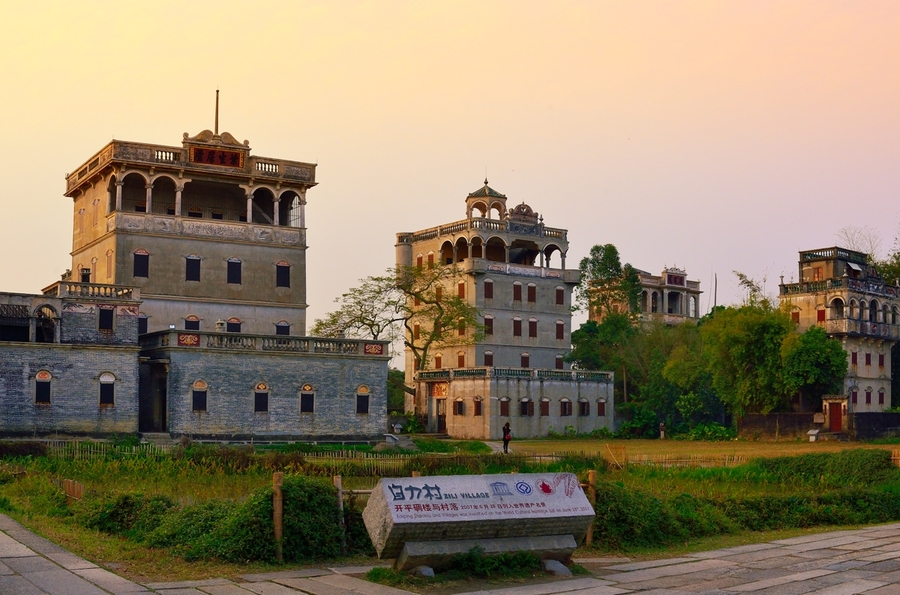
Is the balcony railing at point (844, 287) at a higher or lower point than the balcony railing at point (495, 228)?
lower

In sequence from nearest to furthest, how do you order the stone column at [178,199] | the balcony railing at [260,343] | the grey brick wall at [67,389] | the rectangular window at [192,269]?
the grey brick wall at [67,389], the balcony railing at [260,343], the stone column at [178,199], the rectangular window at [192,269]

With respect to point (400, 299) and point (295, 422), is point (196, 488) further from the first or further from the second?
point (400, 299)

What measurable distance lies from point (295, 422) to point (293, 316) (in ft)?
20.3

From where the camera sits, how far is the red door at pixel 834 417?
2234 inches

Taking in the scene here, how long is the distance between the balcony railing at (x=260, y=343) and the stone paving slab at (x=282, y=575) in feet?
99.4

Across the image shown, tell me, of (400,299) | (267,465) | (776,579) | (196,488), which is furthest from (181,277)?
(776,579)

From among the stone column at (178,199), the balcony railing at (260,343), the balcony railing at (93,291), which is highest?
the stone column at (178,199)

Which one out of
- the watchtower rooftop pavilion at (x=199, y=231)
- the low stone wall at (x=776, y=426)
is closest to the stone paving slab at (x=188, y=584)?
the watchtower rooftop pavilion at (x=199, y=231)

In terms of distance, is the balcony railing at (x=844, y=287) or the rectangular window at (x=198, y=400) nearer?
the rectangular window at (x=198, y=400)

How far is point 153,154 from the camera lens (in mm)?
47062

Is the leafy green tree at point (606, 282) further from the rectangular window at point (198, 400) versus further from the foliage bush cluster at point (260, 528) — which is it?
the foliage bush cluster at point (260, 528)

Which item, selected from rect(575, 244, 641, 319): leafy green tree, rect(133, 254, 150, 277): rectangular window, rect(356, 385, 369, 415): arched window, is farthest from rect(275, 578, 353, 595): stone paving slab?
rect(575, 244, 641, 319): leafy green tree

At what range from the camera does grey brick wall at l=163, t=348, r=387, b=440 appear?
43.4 meters

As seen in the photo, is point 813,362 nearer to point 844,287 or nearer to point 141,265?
point 844,287
